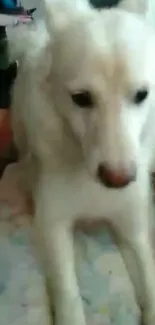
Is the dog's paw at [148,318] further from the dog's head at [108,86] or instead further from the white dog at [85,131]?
the dog's head at [108,86]

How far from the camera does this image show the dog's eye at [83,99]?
96cm

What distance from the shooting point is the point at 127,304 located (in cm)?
114

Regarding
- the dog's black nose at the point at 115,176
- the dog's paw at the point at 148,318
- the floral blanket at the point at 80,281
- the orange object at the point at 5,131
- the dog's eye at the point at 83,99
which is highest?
the dog's eye at the point at 83,99

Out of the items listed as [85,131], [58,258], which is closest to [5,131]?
[58,258]

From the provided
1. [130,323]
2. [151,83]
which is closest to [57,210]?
[130,323]

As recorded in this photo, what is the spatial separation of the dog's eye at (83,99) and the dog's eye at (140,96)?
7 cm

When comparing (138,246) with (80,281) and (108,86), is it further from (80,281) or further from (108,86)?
(108,86)

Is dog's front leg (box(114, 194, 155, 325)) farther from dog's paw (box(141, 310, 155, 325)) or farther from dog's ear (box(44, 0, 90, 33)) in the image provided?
dog's ear (box(44, 0, 90, 33))

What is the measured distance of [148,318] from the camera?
112 cm

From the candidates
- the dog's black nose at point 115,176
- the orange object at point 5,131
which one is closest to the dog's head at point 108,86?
the dog's black nose at point 115,176

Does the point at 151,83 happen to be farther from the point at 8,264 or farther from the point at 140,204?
the point at 8,264

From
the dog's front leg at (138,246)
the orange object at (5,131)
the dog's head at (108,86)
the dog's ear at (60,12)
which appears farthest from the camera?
the orange object at (5,131)

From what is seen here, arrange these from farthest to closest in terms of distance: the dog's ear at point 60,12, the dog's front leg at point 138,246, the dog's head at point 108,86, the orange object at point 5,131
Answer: the orange object at point 5,131, the dog's front leg at point 138,246, the dog's ear at point 60,12, the dog's head at point 108,86

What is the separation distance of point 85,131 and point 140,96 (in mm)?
107
